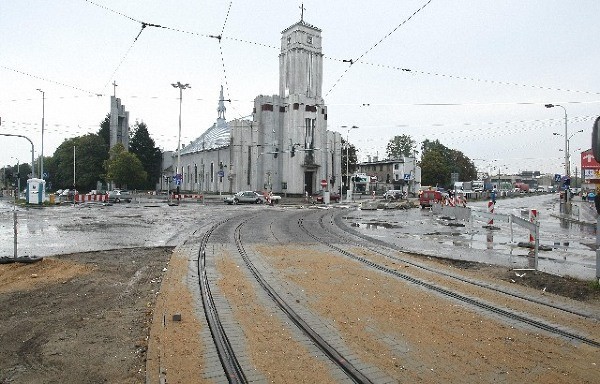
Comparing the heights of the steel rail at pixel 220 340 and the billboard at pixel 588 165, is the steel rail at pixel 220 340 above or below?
below

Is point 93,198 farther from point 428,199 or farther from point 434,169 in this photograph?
point 434,169

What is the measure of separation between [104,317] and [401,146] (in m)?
116

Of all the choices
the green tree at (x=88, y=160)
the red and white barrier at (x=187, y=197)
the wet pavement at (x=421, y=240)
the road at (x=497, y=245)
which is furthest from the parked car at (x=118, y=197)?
the green tree at (x=88, y=160)

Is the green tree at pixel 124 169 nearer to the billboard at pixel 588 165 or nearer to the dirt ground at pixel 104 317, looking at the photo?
the billboard at pixel 588 165

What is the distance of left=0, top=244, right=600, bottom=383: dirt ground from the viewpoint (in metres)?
5.00

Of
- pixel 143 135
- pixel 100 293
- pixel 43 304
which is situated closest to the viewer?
pixel 43 304

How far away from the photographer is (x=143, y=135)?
8969 centimetres

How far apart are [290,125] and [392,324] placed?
56174mm

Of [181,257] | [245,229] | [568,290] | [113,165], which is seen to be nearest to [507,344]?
[568,290]

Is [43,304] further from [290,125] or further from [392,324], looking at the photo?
[290,125]

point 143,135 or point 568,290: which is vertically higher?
point 143,135

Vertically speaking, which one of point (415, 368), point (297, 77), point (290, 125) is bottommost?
point (415, 368)

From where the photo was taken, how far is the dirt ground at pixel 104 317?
16.4ft

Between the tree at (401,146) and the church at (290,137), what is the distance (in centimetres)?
5277
